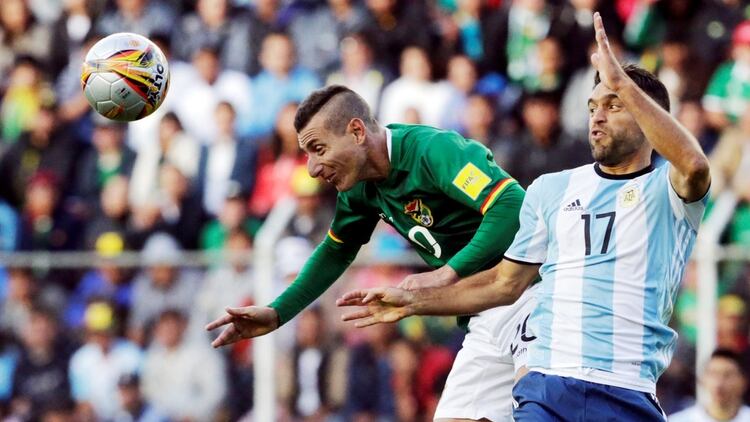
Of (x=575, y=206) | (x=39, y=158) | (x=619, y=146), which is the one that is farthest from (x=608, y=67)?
(x=39, y=158)

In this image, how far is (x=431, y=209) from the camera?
6574mm

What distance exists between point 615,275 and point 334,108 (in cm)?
180

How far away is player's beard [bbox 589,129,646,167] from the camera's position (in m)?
5.39

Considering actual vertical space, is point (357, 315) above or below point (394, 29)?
below

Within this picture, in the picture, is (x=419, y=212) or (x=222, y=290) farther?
(x=222, y=290)

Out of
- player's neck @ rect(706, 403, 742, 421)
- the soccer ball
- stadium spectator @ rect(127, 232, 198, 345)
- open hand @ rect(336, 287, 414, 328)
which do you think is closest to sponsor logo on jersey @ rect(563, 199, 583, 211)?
open hand @ rect(336, 287, 414, 328)

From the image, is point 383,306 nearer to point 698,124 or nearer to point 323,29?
point 698,124

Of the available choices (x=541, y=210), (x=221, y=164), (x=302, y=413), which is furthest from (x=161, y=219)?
(x=541, y=210)

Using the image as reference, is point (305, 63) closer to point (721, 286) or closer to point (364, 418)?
point (364, 418)

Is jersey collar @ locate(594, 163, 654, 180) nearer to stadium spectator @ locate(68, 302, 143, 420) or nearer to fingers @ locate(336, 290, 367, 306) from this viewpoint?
fingers @ locate(336, 290, 367, 306)

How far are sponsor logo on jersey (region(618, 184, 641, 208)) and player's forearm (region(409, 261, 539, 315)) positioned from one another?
544mm

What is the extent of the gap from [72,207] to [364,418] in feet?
13.0

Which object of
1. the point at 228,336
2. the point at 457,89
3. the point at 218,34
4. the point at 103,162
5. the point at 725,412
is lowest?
the point at 725,412

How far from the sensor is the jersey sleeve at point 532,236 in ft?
18.7
